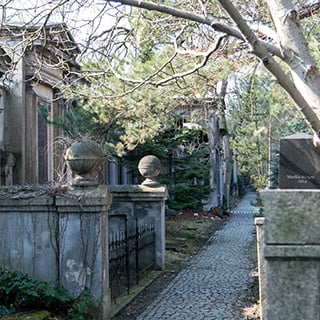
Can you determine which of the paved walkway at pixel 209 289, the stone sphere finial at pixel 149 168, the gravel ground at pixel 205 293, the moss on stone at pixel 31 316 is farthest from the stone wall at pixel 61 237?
the stone sphere finial at pixel 149 168

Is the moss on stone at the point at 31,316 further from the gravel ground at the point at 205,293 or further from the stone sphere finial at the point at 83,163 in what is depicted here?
the stone sphere finial at the point at 83,163

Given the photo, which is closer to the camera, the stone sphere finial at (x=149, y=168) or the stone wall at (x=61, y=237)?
the stone wall at (x=61, y=237)

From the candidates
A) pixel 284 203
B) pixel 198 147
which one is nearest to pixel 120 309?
pixel 284 203

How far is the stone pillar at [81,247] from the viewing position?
23.0ft

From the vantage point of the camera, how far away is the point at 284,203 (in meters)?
4.16

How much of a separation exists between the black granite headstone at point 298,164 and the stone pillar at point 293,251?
627 mm

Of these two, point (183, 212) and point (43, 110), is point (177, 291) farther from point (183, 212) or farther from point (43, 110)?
point (183, 212)

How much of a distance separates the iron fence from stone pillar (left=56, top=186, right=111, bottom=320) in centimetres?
129

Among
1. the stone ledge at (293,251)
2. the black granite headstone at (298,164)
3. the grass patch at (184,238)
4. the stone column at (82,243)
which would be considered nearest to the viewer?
the stone ledge at (293,251)

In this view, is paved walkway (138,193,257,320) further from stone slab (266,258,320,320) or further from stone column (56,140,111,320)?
stone slab (266,258,320,320)

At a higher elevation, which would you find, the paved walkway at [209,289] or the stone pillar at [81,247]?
the stone pillar at [81,247]

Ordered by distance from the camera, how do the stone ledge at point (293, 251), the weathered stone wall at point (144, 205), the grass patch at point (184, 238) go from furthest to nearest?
the grass patch at point (184, 238), the weathered stone wall at point (144, 205), the stone ledge at point (293, 251)

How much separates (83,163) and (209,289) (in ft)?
12.6

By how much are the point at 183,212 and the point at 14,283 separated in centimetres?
1621
